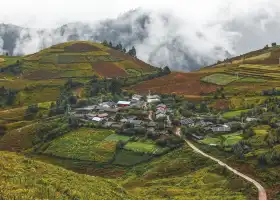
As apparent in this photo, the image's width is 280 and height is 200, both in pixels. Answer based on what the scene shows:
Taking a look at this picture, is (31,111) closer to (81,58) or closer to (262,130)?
(262,130)

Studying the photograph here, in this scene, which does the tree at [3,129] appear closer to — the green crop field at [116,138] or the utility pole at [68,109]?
the utility pole at [68,109]

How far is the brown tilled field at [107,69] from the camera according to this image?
6796 inches

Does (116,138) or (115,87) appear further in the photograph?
(115,87)

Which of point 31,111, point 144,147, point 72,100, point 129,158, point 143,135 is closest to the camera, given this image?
point 129,158

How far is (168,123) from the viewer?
90000 millimetres

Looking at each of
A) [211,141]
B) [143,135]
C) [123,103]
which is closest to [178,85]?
[123,103]

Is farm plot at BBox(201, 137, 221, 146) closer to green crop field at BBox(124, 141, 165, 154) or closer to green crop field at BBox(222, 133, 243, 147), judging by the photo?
green crop field at BBox(222, 133, 243, 147)

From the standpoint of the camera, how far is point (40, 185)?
27438mm

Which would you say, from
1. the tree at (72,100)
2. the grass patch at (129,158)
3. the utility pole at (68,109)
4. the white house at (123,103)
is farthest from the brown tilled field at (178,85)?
the grass patch at (129,158)

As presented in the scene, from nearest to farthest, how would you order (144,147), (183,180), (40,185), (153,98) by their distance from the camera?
1. (40,185)
2. (183,180)
3. (144,147)
4. (153,98)

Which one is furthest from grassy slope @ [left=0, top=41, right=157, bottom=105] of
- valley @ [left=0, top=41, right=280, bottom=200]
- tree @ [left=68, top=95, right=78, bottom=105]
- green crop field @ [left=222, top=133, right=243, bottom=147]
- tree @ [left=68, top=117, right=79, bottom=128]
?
green crop field @ [left=222, top=133, right=243, bottom=147]

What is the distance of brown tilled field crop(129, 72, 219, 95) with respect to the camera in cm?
13062

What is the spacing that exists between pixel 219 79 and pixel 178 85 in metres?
15.8

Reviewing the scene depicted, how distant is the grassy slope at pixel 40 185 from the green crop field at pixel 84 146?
1520 inches
